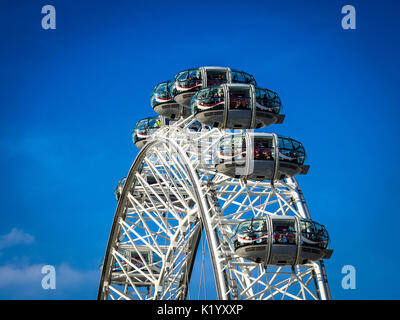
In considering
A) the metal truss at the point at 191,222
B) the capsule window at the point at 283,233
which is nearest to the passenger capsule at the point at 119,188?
the metal truss at the point at 191,222

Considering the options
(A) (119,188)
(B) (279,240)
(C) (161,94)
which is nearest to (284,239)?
(B) (279,240)

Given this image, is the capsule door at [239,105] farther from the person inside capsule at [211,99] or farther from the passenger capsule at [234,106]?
the person inside capsule at [211,99]

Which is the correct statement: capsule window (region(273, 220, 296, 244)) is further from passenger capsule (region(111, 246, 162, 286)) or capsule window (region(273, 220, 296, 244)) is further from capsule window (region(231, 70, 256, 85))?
passenger capsule (region(111, 246, 162, 286))

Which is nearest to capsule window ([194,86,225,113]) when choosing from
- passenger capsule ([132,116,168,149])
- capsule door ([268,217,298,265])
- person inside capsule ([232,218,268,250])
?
person inside capsule ([232,218,268,250])
